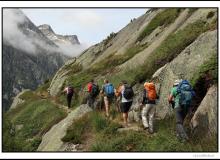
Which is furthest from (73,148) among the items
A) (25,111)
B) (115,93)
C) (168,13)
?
(168,13)

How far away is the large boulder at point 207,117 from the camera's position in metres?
17.5

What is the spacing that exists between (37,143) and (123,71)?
1112 cm

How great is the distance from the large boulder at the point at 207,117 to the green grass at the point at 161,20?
83.4ft

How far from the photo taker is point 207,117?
706 inches

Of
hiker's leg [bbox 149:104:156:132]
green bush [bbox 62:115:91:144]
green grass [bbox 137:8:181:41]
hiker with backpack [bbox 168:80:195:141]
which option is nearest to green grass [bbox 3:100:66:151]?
green bush [bbox 62:115:91:144]

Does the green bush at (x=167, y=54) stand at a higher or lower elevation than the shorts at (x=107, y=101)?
higher

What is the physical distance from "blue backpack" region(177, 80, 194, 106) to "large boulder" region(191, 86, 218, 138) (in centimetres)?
64

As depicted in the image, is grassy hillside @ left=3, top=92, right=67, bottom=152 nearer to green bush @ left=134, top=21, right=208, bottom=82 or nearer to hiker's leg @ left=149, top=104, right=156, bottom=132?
green bush @ left=134, top=21, right=208, bottom=82

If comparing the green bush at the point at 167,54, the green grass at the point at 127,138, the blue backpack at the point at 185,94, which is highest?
the green bush at the point at 167,54

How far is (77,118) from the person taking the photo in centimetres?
2375

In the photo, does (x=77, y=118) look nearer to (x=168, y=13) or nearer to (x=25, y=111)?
(x=25, y=111)

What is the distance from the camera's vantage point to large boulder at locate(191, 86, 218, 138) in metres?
17.5

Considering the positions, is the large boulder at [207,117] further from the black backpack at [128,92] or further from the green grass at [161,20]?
the green grass at [161,20]

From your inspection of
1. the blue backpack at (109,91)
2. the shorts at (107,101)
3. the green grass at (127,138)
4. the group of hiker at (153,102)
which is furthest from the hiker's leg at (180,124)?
the blue backpack at (109,91)
